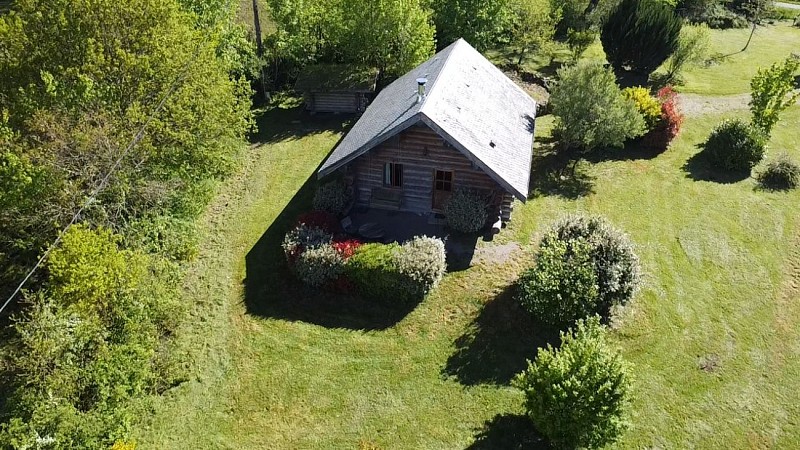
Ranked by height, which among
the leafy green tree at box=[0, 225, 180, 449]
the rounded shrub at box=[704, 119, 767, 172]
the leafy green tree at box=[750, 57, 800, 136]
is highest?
the leafy green tree at box=[750, 57, 800, 136]

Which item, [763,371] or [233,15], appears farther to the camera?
[233,15]

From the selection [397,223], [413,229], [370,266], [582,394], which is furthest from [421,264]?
[582,394]

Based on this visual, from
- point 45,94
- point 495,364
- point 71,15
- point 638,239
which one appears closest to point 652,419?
point 495,364

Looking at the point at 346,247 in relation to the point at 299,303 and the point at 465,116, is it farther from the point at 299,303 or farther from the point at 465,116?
the point at 465,116

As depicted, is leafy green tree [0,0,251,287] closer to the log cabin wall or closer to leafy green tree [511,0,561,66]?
the log cabin wall

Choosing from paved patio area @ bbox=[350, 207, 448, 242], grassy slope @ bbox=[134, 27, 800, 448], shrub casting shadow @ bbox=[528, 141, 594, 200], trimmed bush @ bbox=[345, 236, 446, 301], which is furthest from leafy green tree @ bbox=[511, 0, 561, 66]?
trimmed bush @ bbox=[345, 236, 446, 301]

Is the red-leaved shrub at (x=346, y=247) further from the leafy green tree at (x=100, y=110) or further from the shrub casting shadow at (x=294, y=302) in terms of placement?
the leafy green tree at (x=100, y=110)

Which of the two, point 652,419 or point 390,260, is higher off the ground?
point 390,260

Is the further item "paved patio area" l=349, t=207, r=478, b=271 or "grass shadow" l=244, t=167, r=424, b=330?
"paved patio area" l=349, t=207, r=478, b=271

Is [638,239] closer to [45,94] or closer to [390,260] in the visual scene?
[390,260]
